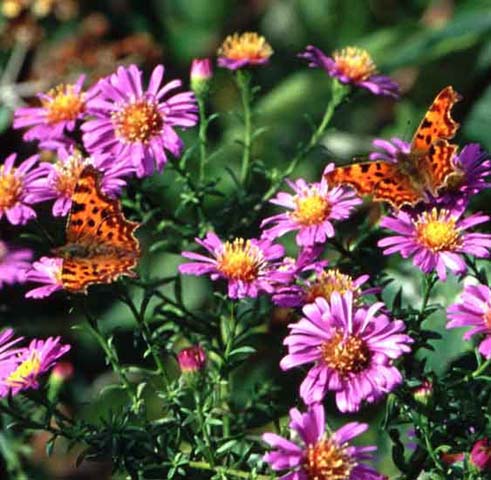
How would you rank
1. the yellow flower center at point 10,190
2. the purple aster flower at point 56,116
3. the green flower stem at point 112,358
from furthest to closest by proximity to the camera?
1. the purple aster flower at point 56,116
2. the yellow flower center at point 10,190
3. the green flower stem at point 112,358

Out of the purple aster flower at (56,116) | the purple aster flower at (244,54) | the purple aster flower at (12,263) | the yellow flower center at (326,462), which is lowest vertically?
the yellow flower center at (326,462)

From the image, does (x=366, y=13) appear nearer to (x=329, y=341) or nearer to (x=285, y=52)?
(x=285, y=52)

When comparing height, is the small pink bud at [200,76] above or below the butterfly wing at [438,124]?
above

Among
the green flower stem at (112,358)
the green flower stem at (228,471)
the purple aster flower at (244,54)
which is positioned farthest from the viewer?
the purple aster flower at (244,54)

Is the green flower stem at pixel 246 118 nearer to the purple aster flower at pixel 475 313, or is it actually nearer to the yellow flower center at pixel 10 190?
the yellow flower center at pixel 10 190

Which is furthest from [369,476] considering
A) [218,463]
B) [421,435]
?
[218,463]

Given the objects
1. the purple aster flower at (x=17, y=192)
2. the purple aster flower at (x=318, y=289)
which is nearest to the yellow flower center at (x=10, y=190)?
the purple aster flower at (x=17, y=192)

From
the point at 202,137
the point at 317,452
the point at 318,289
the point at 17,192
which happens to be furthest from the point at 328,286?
the point at 17,192
